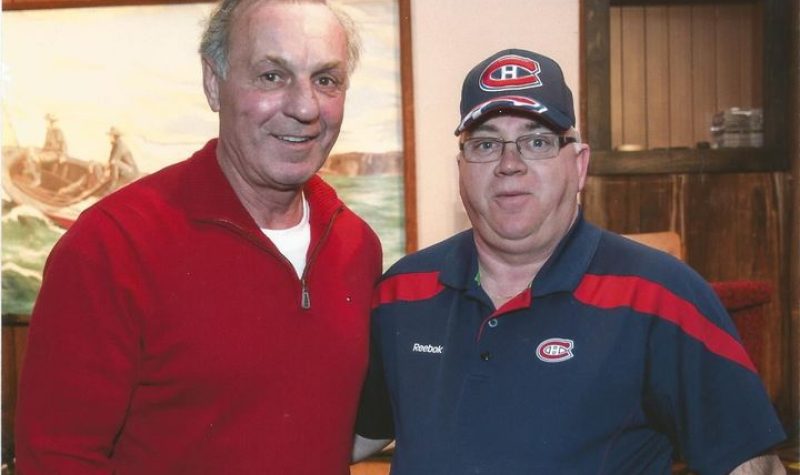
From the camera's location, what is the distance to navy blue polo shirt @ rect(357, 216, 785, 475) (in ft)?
5.34

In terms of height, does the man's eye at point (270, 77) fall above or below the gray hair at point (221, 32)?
below

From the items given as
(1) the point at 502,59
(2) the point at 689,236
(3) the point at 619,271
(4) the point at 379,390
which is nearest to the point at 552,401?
(3) the point at 619,271

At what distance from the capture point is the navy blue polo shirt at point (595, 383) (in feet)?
5.34

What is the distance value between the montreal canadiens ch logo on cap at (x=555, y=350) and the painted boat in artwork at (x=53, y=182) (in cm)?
279

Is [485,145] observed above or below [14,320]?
above

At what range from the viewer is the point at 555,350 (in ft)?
5.48

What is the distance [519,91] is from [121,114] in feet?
8.66

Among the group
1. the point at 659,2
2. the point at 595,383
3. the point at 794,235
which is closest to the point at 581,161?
the point at 595,383

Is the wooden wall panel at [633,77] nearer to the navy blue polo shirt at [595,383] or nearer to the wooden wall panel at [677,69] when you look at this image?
the wooden wall panel at [677,69]

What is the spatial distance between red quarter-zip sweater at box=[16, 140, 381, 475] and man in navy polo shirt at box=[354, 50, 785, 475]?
0.64 feet

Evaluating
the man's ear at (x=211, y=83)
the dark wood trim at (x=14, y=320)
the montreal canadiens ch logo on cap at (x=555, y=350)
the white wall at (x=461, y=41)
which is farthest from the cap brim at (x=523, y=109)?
the dark wood trim at (x=14, y=320)

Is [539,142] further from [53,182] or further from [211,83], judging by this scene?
[53,182]

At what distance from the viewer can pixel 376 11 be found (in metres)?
3.82

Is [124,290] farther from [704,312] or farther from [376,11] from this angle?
[376,11]
